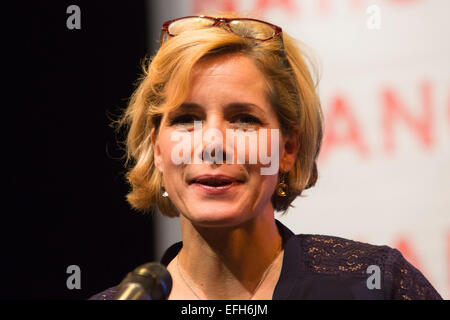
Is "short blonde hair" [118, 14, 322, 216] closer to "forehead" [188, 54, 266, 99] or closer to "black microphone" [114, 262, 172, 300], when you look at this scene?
"forehead" [188, 54, 266, 99]

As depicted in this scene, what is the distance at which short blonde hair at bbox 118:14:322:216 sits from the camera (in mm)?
1495

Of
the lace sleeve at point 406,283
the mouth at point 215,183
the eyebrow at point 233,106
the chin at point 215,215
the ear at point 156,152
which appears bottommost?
the lace sleeve at point 406,283

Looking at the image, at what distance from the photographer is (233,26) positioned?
1.55m

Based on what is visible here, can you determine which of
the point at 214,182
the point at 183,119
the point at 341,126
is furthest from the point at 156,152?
the point at 341,126

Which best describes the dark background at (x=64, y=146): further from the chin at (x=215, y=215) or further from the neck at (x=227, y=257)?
A: the chin at (x=215, y=215)

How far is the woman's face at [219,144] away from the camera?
4.64 ft

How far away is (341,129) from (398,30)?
1.43ft

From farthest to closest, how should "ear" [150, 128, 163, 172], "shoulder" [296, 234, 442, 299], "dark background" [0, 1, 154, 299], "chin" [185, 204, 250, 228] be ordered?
"dark background" [0, 1, 154, 299] → "ear" [150, 128, 163, 172] → "shoulder" [296, 234, 442, 299] → "chin" [185, 204, 250, 228]

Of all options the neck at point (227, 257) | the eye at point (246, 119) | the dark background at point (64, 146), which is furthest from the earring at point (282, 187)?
the dark background at point (64, 146)

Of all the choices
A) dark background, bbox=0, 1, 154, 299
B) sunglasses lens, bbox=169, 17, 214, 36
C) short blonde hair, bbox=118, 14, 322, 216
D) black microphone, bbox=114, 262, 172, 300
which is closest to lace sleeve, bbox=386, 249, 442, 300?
short blonde hair, bbox=118, 14, 322, 216

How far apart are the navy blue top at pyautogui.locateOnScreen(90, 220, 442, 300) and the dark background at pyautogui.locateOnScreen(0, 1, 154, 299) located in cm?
89

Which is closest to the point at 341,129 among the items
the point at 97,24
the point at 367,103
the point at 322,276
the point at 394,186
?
the point at 367,103

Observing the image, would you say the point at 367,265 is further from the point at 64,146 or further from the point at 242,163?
the point at 64,146

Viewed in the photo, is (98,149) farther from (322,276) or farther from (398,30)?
(398,30)
